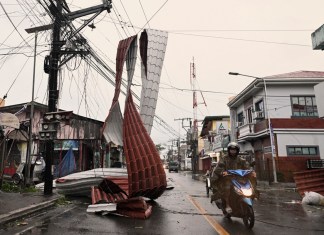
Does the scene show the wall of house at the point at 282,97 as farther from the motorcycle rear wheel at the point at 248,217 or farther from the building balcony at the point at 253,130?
the motorcycle rear wheel at the point at 248,217

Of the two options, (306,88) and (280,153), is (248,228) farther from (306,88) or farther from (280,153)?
(306,88)

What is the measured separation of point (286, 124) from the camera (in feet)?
87.9

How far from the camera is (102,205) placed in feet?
29.2

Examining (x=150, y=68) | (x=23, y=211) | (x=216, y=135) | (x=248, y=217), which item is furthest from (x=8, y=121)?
(x=216, y=135)

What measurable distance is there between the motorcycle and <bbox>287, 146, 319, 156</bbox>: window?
67.8 ft

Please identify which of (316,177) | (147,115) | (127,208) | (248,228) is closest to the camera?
(248,228)

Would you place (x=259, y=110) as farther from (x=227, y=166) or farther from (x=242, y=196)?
(x=242, y=196)

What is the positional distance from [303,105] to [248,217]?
2326 centimetres

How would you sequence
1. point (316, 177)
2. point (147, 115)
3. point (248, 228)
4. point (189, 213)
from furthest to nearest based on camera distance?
point (316, 177), point (147, 115), point (189, 213), point (248, 228)

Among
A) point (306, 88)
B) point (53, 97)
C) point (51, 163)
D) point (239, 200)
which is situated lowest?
point (239, 200)

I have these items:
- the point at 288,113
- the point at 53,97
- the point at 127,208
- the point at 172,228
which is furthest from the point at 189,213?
the point at 288,113

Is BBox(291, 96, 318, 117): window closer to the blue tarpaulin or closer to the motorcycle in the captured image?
the blue tarpaulin

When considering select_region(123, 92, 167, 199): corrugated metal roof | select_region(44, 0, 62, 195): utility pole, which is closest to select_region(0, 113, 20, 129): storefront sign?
select_region(44, 0, 62, 195): utility pole

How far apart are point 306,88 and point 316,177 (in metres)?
15.9
